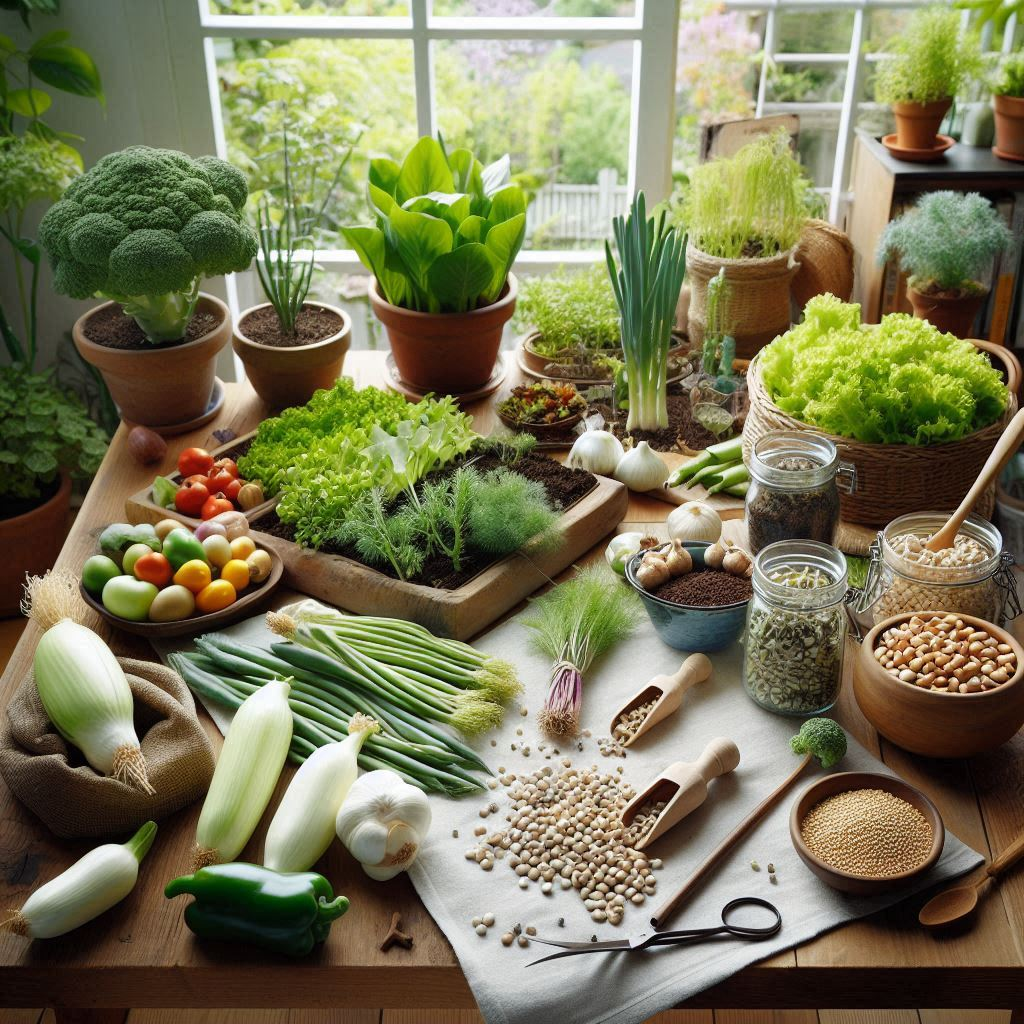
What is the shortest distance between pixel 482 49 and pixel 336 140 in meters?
0.82

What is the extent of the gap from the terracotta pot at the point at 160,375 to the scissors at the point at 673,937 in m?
1.39

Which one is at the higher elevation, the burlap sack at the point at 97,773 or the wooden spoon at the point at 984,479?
the wooden spoon at the point at 984,479

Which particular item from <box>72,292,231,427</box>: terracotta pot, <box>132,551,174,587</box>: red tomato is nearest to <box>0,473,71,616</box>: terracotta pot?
<box>72,292,231,427</box>: terracotta pot

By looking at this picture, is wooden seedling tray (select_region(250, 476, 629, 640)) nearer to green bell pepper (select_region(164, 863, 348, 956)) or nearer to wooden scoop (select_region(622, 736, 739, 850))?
wooden scoop (select_region(622, 736, 739, 850))

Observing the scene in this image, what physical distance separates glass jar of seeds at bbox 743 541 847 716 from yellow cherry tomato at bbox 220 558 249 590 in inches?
29.9

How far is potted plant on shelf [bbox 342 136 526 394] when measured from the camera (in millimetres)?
2117

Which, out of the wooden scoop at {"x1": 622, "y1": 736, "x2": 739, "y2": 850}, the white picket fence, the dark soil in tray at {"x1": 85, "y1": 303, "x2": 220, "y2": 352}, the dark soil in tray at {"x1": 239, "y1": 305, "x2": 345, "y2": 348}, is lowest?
the white picket fence

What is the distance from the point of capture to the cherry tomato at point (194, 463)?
1.97 meters

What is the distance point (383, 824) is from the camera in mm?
1258

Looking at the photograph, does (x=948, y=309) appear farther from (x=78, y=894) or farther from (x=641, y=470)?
(x=78, y=894)

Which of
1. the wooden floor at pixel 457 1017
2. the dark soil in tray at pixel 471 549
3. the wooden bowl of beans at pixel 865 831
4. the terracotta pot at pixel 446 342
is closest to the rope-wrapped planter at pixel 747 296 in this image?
the terracotta pot at pixel 446 342

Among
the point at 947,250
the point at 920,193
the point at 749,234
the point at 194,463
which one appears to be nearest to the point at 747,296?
the point at 749,234

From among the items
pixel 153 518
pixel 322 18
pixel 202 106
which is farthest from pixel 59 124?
pixel 153 518

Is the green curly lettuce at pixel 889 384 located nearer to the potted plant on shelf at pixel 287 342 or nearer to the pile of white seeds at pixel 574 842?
the pile of white seeds at pixel 574 842
